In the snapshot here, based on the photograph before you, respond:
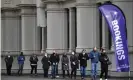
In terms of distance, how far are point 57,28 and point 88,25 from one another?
4.99 meters

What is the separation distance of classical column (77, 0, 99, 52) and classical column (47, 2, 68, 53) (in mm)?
4361

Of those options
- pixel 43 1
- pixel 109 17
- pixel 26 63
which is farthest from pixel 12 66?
pixel 109 17

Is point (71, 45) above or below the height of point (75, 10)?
below

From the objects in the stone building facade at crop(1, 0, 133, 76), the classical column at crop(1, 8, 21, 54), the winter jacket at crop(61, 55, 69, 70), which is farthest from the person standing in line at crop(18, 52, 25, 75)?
the winter jacket at crop(61, 55, 69, 70)

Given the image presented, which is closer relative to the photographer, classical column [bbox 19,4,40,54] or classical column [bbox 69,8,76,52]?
classical column [bbox 69,8,76,52]

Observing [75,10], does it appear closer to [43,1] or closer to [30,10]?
[43,1]

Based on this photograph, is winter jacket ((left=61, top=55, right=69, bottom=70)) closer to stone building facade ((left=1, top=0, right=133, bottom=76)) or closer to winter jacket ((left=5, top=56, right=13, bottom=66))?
Result: stone building facade ((left=1, top=0, right=133, bottom=76))

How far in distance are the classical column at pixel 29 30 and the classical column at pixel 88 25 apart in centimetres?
1041

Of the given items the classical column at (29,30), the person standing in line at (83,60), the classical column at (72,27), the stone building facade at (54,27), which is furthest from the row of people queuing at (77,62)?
the classical column at (29,30)

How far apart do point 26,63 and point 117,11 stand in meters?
22.0

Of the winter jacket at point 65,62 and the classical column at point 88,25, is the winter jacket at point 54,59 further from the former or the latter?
the classical column at point 88,25

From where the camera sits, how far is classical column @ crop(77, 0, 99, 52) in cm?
3631

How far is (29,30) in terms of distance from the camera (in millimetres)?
46875

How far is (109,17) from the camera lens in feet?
84.4
